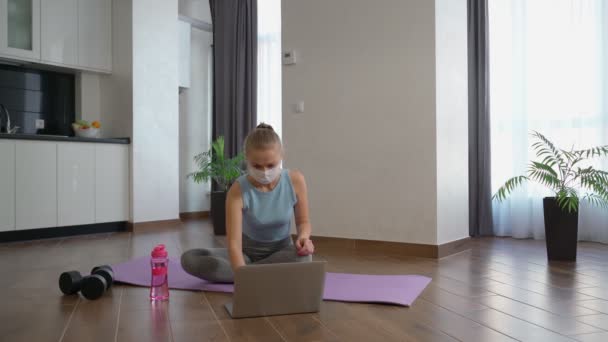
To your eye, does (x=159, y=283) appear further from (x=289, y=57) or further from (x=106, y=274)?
(x=289, y=57)

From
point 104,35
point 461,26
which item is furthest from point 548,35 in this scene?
point 104,35

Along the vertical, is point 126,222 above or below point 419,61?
below

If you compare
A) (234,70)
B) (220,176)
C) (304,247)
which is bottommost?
(304,247)

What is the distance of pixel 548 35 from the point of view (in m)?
4.04

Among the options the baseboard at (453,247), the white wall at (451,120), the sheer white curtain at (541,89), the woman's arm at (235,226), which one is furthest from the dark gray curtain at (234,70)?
the woman's arm at (235,226)

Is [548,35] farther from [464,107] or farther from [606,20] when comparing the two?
[464,107]

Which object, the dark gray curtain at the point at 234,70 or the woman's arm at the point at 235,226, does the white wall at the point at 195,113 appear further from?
the woman's arm at the point at 235,226

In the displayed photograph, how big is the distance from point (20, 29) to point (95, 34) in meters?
0.68

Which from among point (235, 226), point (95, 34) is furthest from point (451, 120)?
point (95, 34)

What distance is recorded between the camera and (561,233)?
3094mm

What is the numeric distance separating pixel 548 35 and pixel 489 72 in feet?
1.74

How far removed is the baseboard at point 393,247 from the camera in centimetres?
324

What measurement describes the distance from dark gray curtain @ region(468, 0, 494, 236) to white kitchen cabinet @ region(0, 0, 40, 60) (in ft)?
12.7

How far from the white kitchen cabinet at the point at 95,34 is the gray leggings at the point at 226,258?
3324mm
